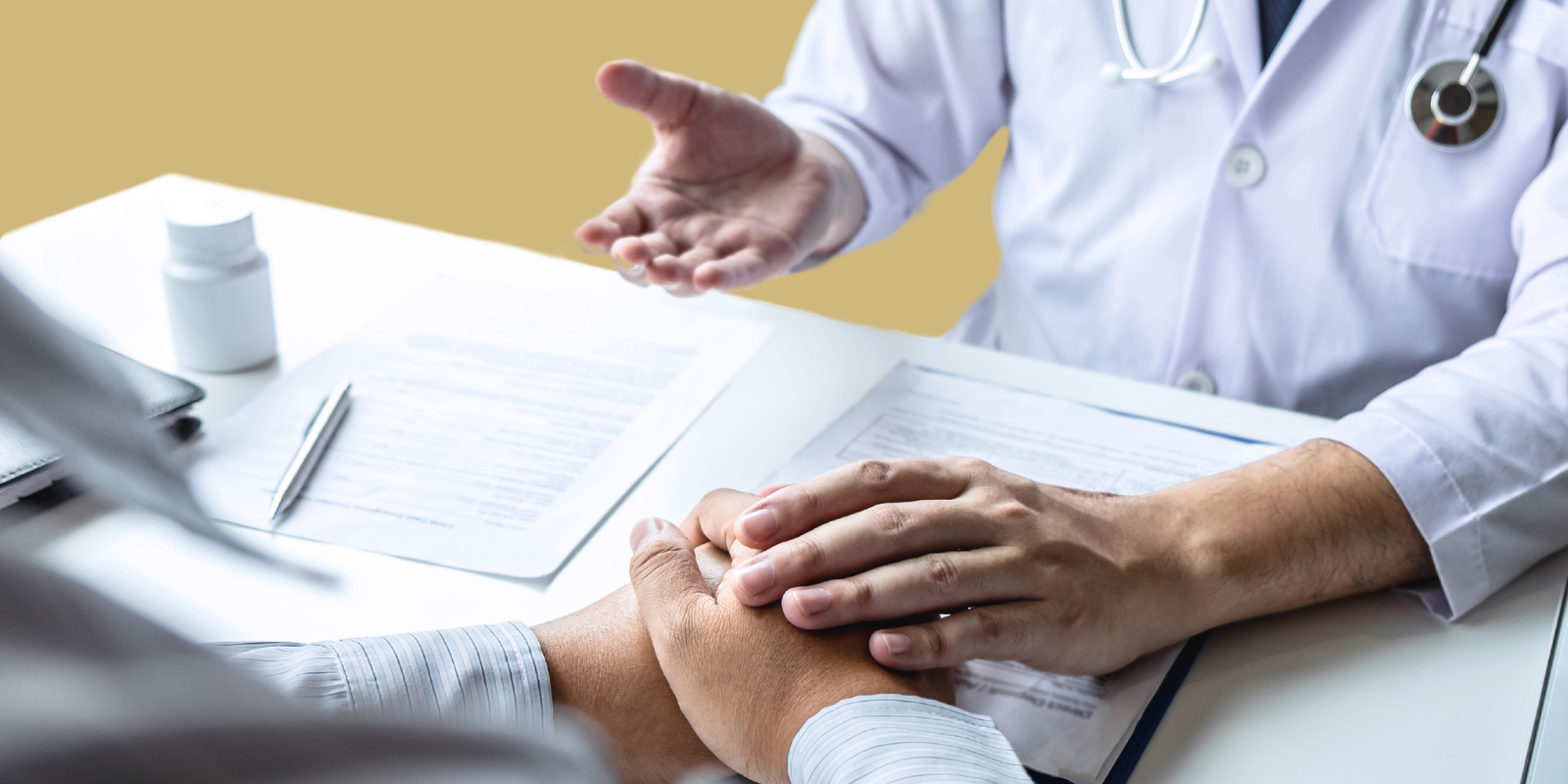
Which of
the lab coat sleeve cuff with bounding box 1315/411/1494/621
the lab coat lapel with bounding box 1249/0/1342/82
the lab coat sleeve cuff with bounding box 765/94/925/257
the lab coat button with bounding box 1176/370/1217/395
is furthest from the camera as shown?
the lab coat sleeve cuff with bounding box 765/94/925/257

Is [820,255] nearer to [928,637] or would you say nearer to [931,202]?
[931,202]

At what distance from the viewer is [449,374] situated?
1100 mm

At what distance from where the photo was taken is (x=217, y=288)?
106 cm

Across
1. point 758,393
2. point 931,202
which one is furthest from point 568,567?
point 931,202

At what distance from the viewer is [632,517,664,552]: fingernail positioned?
2.75 feet

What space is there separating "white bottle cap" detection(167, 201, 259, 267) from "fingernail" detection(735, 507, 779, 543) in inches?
22.6

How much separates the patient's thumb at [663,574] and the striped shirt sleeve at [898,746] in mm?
133

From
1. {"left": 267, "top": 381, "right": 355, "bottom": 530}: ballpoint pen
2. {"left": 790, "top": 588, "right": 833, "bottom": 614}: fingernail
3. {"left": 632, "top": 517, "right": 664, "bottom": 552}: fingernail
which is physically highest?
{"left": 790, "top": 588, "right": 833, "bottom": 614}: fingernail

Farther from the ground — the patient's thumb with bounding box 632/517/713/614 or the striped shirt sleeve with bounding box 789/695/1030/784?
the striped shirt sleeve with bounding box 789/695/1030/784

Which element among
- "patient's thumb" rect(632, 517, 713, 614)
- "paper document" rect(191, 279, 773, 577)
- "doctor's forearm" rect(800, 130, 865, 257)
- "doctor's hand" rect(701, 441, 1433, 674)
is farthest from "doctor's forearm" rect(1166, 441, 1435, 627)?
"doctor's forearm" rect(800, 130, 865, 257)

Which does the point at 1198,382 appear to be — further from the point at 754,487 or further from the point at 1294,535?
the point at 754,487

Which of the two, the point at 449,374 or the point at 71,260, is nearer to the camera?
the point at 449,374

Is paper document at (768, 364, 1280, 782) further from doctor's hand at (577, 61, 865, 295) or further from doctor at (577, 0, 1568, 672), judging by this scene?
doctor's hand at (577, 61, 865, 295)

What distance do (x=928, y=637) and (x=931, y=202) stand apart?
1119 millimetres
